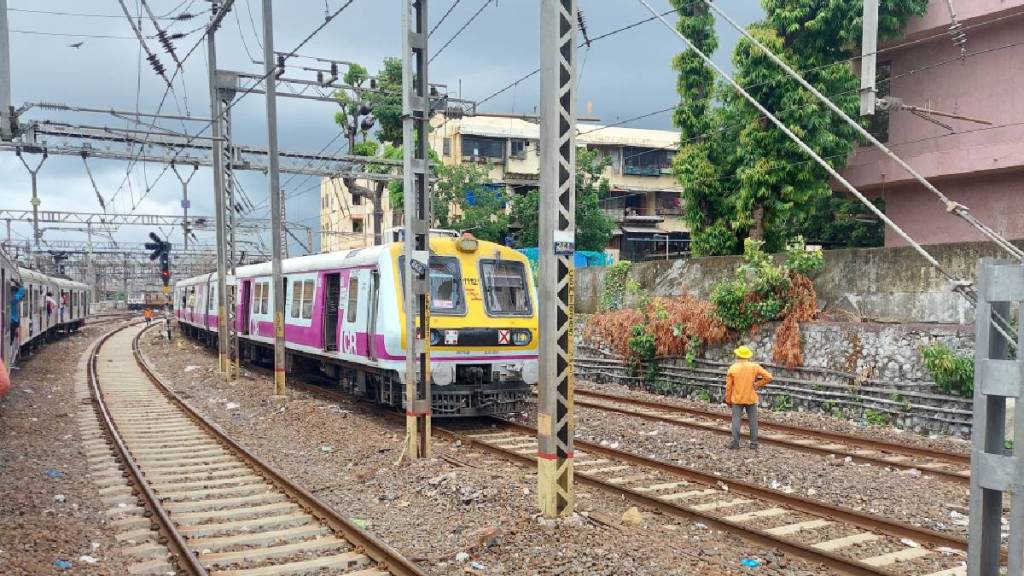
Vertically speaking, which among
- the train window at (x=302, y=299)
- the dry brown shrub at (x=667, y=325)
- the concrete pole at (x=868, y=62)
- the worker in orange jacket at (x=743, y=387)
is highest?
the concrete pole at (x=868, y=62)

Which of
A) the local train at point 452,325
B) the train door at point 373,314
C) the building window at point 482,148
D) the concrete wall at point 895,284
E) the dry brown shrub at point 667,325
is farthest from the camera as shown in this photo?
the building window at point 482,148

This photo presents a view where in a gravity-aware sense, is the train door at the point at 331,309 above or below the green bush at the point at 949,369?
above

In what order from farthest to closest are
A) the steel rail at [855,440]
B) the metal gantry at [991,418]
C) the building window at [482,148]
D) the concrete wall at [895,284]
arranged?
1. the building window at [482,148]
2. the concrete wall at [895,284]
3. the steel rail at [855,440]
4. the metal gantry at [991,418]

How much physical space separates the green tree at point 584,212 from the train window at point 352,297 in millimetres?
17706

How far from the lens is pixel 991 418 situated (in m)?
2.66

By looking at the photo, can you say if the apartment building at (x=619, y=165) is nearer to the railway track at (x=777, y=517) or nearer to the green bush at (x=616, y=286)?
the green bush at (x=616, y=286)

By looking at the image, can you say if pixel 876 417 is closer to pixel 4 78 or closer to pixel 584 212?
pixel 4 78

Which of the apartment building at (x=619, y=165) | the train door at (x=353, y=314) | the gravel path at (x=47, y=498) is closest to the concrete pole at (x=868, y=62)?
the train door at (x=353, y=314)

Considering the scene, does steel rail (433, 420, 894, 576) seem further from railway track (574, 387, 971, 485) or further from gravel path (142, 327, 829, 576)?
railway track (574, 387, 971, 485)

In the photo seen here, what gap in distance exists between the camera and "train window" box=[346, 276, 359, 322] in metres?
12.4

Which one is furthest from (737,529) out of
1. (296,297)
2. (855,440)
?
(296,297)

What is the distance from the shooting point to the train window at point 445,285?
1131 cm

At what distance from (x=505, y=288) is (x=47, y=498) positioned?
6638 millimetres

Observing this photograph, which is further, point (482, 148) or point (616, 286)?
point (482, 148)
